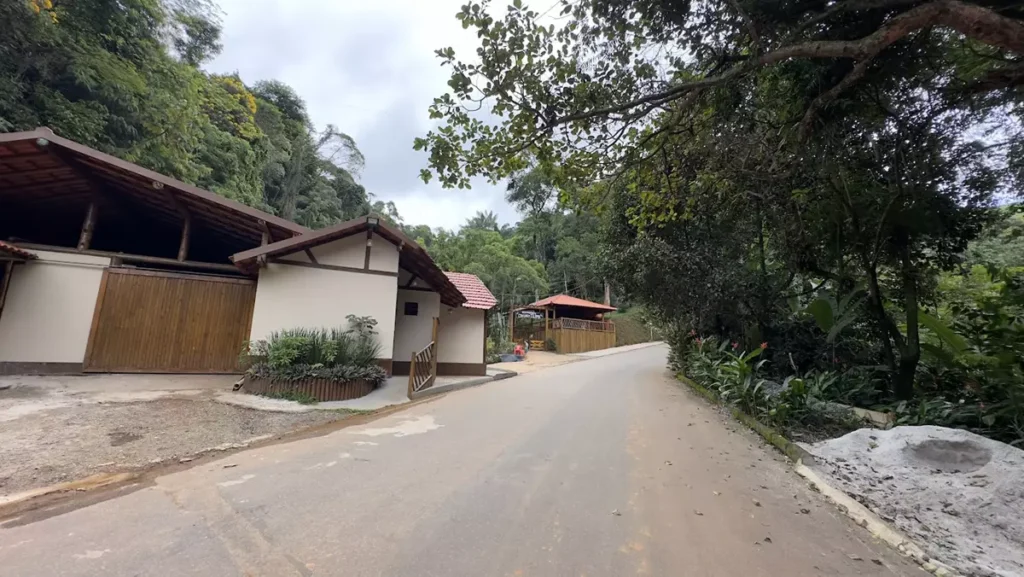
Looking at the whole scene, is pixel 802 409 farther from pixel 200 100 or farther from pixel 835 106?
pixel 200 100

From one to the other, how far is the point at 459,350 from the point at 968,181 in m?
11.5

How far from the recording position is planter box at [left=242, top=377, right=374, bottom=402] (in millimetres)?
7684

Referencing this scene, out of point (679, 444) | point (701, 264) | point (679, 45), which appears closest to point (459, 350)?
point (701, 264)

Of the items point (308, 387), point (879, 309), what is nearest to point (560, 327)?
point (879, 309)

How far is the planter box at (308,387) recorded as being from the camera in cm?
768

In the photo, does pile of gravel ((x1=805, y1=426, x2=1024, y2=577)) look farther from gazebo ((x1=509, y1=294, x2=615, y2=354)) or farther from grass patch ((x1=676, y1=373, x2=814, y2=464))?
gazebo ((x1=509, y1=294, x2=615, y2=354))

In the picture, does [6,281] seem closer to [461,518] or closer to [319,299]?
[319,299]

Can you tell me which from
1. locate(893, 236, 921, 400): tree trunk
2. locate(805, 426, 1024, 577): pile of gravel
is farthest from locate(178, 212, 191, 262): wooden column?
locate(893, 236, 921, 400): tree trunk

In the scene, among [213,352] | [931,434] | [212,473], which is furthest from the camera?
[213,352]

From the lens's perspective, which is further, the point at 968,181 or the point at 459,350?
the point at 459,350

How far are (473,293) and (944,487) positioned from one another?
11.2 metres

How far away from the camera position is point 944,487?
12.2 feet

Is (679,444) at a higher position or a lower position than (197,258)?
lower

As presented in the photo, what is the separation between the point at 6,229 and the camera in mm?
9414
